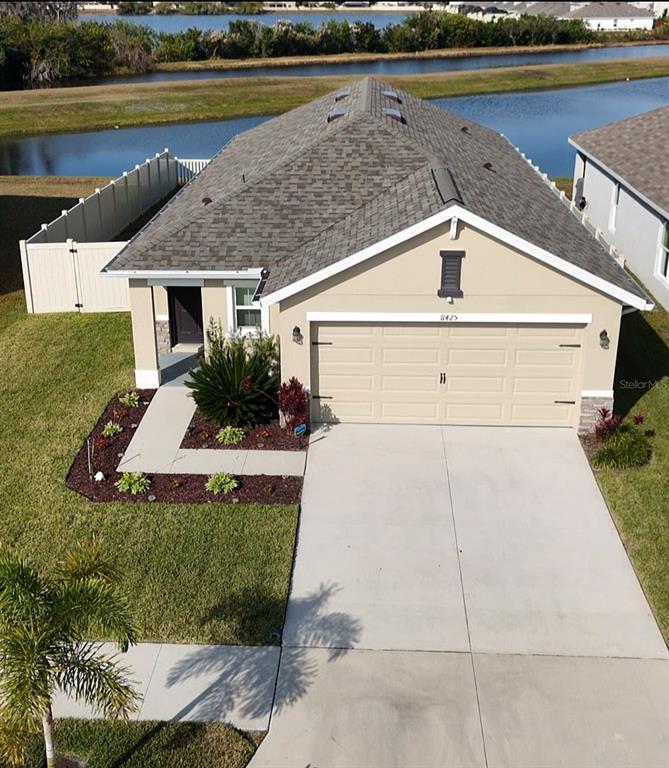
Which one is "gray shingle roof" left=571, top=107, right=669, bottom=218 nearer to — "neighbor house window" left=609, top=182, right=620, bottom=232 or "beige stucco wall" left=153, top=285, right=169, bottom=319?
"neighbor house window" left=609, top=182, right=620, bottom=232

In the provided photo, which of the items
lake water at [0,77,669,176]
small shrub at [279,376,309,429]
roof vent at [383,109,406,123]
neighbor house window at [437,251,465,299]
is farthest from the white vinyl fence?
lake water at [0,77,669,176]

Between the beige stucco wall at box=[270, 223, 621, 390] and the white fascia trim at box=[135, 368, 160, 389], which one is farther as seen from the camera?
the white fascia trim at box=[135, 368, 160, 389]

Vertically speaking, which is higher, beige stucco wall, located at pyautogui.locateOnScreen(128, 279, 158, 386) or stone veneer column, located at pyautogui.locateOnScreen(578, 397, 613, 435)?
beige stucco wall, located at pyautogui.locateOnScreen(128, 279, 158, 386)

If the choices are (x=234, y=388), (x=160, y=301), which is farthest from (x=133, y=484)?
(x=160, y=301)

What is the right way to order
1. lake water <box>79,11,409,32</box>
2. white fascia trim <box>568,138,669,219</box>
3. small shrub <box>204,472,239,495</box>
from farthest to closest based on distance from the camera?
lake water <box>79,11,409,32</box> < white fascia trim <box>568,138,669,219</box> < small shrub <box>204,472,239,495</box>

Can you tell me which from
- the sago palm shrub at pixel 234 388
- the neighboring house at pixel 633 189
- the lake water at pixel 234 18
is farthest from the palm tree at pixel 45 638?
the lake water at pixel 234 18

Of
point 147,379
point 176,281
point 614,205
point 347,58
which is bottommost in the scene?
point 147,379

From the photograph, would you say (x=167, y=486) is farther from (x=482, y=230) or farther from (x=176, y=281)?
(x=482, y=230)
